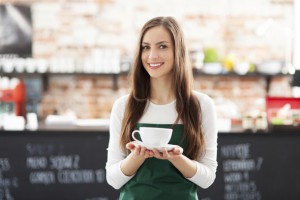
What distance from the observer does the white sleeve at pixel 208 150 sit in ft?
5.31

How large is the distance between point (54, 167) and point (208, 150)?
2.24 metres

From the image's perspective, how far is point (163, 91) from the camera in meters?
1.71

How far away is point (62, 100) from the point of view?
5750 mm

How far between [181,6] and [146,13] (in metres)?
0.42

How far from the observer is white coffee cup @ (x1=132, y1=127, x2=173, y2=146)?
5.01 feet

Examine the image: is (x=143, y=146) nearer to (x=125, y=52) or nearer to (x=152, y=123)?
(x=152, y=123)

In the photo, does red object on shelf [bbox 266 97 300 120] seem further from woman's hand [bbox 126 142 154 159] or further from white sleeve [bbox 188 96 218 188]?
woman's hand [bbox 126 142 154 159]

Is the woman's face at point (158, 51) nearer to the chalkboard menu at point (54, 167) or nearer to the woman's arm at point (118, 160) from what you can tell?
the woman's arm at point (118, 160)

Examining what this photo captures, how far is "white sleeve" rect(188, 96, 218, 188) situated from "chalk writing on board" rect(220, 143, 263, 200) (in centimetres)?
203

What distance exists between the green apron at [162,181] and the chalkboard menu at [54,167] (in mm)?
1959

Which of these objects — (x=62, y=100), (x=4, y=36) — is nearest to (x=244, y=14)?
(x=62, y=100)

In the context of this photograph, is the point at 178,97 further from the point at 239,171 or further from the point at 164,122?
the point at 239,171

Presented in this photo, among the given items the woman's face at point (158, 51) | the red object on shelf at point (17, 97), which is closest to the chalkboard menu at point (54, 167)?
the red object on shelf at point (17, 97)

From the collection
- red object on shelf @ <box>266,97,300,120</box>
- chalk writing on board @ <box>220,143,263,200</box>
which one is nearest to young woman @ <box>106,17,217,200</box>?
chalk writing on board @ <box>220,143,263,200</box>
